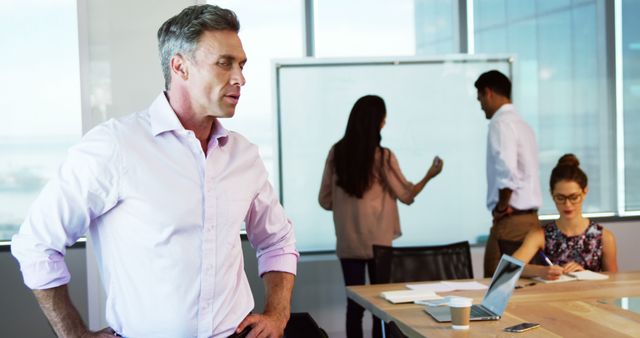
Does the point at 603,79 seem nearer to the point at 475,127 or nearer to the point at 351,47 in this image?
the point at 475,127

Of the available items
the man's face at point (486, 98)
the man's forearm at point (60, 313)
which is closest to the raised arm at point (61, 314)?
the man's forearm at point (60, 313)

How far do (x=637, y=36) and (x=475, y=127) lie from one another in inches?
64.9

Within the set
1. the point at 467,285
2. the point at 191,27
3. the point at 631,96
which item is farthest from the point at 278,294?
the point at 631,96

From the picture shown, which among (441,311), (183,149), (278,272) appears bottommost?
(441,311)

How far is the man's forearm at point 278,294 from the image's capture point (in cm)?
243

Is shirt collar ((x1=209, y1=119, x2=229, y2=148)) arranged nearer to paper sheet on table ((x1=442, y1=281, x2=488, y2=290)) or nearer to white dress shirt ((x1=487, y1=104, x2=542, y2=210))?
paper sheet on table ((x1=442, y1=281, x2=488, y2=290))

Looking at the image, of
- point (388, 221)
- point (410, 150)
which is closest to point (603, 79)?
point (410, 150)

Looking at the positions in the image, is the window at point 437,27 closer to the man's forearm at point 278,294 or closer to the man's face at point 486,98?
the man's face at point 486,98

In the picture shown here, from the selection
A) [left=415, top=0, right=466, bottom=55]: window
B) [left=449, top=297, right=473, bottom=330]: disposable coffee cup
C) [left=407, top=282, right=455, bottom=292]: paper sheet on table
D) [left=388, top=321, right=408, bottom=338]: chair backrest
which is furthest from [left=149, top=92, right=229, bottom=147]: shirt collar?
[left=415, top=0, right=466, bottom=55]: window

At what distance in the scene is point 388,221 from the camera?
5496 millimetres

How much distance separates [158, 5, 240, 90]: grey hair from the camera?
2.22m

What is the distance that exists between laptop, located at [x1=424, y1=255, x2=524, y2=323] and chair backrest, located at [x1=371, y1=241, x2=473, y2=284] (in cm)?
112

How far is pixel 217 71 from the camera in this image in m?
2.21

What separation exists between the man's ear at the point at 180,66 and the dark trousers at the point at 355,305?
327cm
